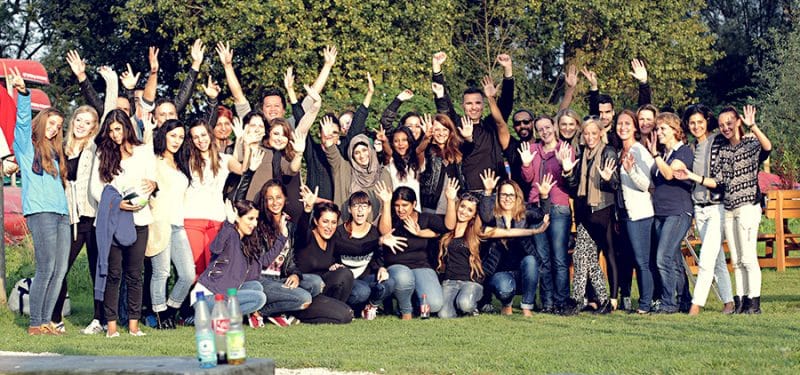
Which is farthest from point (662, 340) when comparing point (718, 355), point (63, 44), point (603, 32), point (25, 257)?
point (63, 44)

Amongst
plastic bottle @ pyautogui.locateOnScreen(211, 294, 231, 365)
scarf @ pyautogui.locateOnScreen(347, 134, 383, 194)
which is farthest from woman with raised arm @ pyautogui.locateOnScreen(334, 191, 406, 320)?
plastic bottle @ pyautogui.locateOnScreen(211, 294, 231, 365)

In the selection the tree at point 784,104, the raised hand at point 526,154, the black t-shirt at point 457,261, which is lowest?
the black t-shirt at point 457,261

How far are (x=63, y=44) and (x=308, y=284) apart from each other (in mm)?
32462

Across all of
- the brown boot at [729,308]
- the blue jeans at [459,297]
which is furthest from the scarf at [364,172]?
the brown boot at [729,308]

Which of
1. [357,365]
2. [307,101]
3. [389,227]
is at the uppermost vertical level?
[307,101]

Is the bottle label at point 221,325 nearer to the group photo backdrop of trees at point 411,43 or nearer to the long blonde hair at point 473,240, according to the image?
the long blonde hair at point 473,240

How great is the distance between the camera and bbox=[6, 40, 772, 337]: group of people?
1199 centimetres

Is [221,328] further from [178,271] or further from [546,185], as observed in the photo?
[546,185]

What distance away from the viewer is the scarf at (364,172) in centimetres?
1339

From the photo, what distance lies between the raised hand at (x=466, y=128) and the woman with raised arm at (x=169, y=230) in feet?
9.42

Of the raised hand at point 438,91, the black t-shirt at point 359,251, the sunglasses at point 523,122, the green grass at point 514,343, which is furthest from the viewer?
the raised hand at point 438,91

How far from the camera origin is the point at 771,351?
9375 millimetres

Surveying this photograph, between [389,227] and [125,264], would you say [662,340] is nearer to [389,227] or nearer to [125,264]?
[389,227]

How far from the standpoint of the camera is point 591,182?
13164 millimetres
